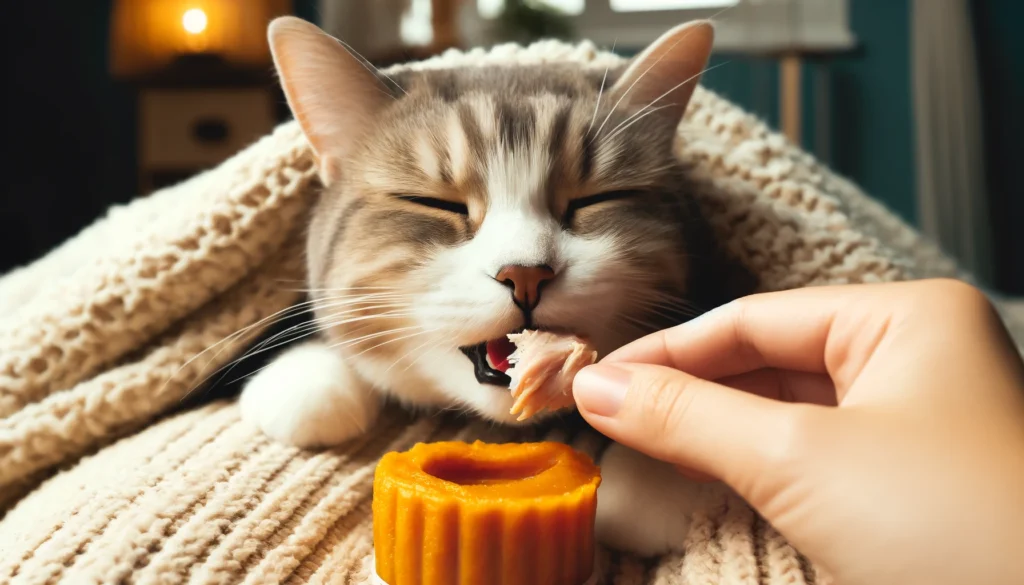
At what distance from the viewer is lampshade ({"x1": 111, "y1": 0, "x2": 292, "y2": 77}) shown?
262 cm

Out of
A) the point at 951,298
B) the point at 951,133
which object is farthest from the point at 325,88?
the point at 951,133

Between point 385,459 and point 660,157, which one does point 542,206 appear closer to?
point 660,157

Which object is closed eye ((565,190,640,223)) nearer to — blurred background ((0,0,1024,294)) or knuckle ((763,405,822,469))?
knuckle ((763,405,822,469))

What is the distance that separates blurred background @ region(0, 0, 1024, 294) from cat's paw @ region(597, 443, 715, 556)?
2402 millimetres

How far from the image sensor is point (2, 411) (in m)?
0.84

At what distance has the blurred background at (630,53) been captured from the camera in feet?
9.15

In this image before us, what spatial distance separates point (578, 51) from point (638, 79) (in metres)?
0.33

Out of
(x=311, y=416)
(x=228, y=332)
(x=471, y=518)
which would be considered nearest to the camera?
(x=471, y=518)

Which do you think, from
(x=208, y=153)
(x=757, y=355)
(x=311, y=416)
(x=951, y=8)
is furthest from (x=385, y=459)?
(x=951, y=8)

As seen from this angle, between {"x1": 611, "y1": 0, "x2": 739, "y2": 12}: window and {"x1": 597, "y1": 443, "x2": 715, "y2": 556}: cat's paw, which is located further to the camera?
{"x1": 611, "y1": 0, "x2": 739, "y2": 12}: window

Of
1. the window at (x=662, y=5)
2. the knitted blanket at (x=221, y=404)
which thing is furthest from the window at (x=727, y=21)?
the knitted blanket at (x=221, y=404)

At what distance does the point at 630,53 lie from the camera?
10.5 ft

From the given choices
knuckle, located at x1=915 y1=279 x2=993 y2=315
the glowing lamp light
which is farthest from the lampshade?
knuckle, located at x1=915 y1=279 x2=993 y2=315

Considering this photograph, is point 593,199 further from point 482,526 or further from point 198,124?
point 198,124
